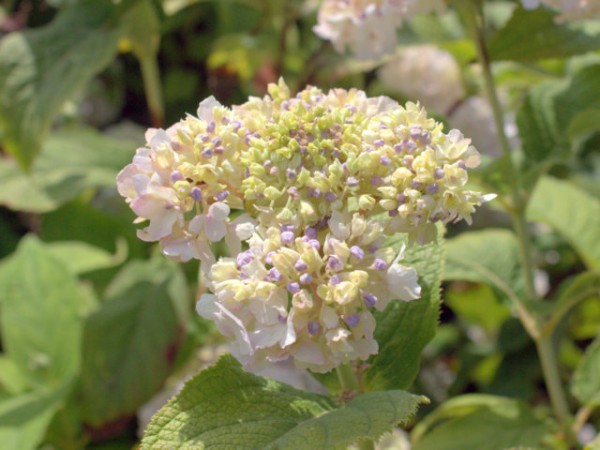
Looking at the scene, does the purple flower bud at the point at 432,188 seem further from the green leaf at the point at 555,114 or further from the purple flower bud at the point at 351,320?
the green leaf at the point at 555,114

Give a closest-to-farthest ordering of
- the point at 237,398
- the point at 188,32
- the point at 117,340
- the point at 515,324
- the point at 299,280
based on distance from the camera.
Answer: the point at 299,280, the point at 237,398, the point at 117,340, the point at 515,324, the point at 188,32

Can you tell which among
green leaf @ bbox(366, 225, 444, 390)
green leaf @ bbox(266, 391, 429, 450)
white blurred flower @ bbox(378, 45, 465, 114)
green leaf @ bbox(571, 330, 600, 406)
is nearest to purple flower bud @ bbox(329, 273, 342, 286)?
green leaf @ bbox(266, 391, 429, 450)

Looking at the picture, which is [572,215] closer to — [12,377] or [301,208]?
[301,208]

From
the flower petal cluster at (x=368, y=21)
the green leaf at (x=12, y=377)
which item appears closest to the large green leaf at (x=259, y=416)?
the flower petal cluster at (x=368, y=21)

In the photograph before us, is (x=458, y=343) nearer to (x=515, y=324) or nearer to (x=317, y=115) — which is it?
(x=515, y=324)

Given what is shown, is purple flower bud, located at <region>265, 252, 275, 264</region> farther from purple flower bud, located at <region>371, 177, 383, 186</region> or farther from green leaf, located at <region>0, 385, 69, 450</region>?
green leaf, located at <region>0, 385, 69, 450</region>

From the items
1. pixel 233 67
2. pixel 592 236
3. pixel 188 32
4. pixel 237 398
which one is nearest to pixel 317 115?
pixel 237 398

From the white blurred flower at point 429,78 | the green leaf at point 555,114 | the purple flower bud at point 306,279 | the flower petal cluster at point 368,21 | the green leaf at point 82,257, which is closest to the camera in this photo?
the purple flower bud at point 306,279
